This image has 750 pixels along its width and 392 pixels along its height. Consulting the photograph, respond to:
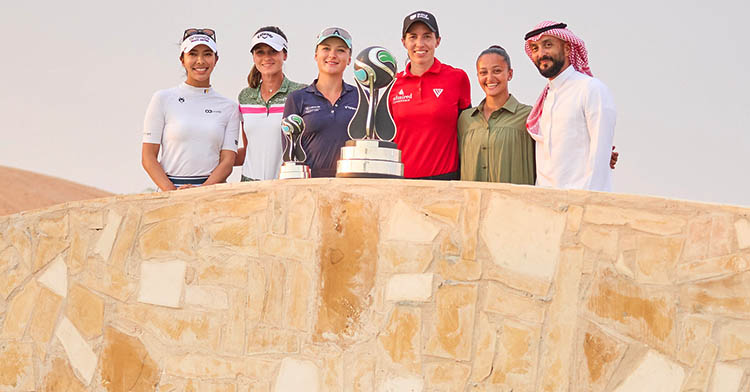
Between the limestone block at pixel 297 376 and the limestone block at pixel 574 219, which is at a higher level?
the limestone block at pixel 574 219

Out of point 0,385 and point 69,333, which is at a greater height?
point 69,333

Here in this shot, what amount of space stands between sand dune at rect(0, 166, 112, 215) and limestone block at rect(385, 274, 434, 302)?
24209mm

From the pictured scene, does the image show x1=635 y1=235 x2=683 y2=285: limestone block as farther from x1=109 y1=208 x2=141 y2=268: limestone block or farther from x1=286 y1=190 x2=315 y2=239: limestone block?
x1=109 y1=208 x2=141 y2=268: limestone block

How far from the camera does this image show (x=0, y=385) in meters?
6.23

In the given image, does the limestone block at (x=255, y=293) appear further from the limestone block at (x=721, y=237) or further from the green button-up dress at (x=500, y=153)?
the limestone block at (x=721, y=237)

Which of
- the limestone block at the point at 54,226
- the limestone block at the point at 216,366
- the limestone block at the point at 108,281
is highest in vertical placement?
the limestone block at the point at 54,226

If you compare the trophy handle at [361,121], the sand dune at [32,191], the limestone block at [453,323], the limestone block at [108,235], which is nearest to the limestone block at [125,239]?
the limestone block at [108,235]

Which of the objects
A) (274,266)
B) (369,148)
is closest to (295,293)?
(274,266)

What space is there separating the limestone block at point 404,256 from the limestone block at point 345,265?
0.06 meters

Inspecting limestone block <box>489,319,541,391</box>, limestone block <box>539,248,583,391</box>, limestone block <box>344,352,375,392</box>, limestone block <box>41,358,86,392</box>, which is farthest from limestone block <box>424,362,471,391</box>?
limestone block <box>41,358,86,392</box>

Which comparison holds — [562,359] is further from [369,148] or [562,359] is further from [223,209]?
[223,209]

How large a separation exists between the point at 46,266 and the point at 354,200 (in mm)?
2688

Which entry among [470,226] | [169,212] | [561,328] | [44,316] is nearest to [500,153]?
[470,226]

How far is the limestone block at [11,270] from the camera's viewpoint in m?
6.23
